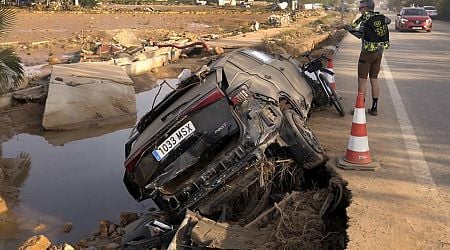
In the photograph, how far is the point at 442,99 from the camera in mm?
9023

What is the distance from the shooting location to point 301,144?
515 cm

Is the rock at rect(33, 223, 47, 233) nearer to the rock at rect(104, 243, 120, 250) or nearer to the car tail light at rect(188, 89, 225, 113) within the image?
the rock at rect(104, 243, 120, 250)

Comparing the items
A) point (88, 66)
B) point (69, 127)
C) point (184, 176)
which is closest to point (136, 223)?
point (184, 176)

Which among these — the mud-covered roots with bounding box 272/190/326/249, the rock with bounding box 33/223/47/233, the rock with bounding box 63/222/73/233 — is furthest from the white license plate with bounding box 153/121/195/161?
the rock with bounding box 33/223/47/233

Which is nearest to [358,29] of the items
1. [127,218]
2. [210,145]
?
[210,145]

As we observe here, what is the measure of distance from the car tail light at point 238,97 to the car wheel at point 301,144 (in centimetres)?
51

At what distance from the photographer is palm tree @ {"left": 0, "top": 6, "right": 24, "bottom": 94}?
8.87 meters

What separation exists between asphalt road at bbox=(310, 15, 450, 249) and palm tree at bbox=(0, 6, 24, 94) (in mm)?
5722

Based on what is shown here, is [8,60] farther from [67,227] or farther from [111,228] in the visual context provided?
[111,228]

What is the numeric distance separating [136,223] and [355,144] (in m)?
2.60

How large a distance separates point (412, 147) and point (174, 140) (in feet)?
10.5

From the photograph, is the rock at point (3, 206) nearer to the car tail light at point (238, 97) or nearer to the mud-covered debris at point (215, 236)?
the mud-covered debris at point (215, 236)

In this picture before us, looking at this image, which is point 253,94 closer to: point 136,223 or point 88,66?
point 136,223

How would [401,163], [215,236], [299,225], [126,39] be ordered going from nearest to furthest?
1. [215,236]
2. [299,225]
3. [401,163]
4. [126,39]
